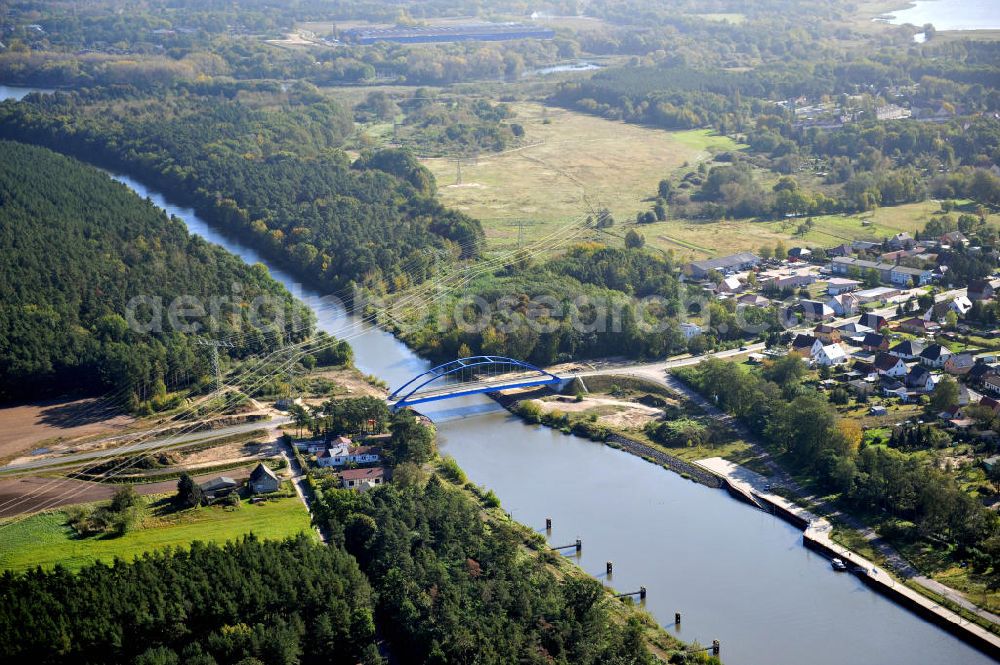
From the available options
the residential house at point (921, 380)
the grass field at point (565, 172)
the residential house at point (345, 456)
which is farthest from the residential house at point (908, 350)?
the grass field at point (565, 172)

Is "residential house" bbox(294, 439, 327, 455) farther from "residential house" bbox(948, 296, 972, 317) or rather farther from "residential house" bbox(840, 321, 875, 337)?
"residential house" bbox(948, 296, 972, 317)

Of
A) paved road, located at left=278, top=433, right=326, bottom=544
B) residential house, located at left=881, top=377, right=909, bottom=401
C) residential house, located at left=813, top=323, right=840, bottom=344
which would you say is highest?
residential house, located at left=813, top=323, right=840, bottom=344

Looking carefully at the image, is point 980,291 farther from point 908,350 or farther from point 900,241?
point 900,241

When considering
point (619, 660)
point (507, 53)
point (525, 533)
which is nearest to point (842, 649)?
point (619, 660)

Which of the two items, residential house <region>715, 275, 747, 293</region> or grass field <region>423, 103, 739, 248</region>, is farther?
grass field <region>423, 103, 739, 248</region>

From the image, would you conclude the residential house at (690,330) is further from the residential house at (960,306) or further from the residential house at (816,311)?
the residential house at (960,306)

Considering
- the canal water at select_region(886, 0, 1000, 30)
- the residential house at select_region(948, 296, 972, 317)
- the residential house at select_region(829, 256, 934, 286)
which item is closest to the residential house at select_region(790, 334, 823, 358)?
the residential house at select_region(948, 296, 972, 317)

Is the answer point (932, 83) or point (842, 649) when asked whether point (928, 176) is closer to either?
point (932, 83)
